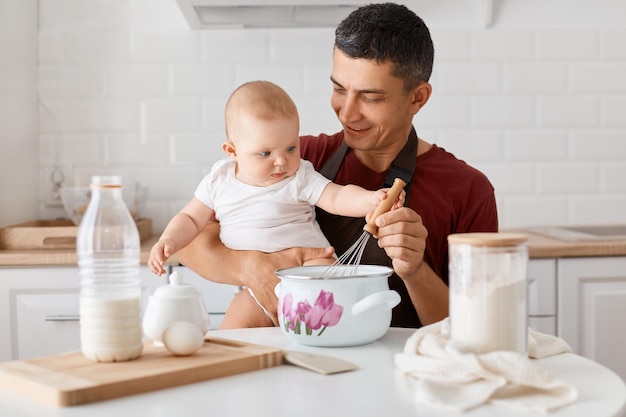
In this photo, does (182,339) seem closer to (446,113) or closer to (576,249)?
(576,249)

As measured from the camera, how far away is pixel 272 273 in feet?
5.90

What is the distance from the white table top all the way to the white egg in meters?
0.07

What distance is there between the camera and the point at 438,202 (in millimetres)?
2051

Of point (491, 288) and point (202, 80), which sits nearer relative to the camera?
point (491, 288)

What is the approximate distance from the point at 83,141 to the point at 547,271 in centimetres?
168

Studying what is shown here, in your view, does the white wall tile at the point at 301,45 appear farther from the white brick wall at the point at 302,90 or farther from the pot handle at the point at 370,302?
the pot handle at the point at 370,302

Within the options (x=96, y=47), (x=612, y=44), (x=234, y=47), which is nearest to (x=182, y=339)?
(x=234, y=47)

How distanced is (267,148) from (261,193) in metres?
0.13

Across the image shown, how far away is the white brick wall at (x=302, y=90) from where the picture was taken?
3.12m

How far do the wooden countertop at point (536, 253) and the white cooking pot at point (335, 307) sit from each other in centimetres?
123

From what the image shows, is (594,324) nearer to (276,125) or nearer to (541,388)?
A: (276,125)

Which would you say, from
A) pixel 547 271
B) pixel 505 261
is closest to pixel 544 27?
pixel 547 271

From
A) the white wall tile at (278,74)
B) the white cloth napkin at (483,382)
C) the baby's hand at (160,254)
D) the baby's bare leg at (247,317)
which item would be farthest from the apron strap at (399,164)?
the white wall tile at (278,74)

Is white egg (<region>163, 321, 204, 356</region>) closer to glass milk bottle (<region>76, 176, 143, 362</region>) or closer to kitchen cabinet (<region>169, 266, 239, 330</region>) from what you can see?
glass milk bottle (<region>76, 176, 143, 362</region>)
